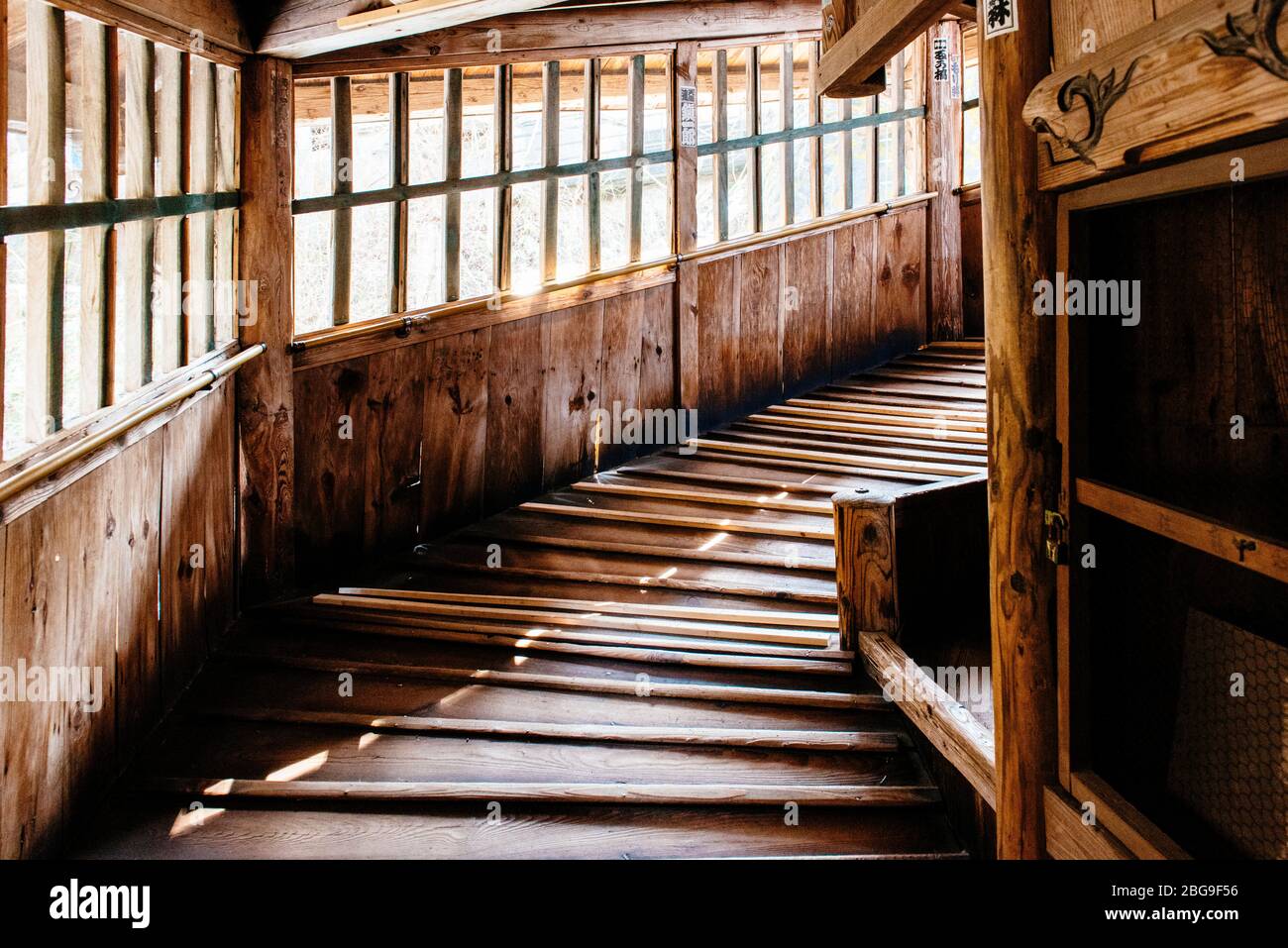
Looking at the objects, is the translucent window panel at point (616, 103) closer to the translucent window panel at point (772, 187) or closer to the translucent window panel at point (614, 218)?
the translucent window panel at point (614, 218)

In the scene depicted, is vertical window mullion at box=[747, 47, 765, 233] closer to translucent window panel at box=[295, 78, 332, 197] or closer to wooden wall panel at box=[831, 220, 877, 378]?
wooden wall panel at box=[831, 220, 877, 378]

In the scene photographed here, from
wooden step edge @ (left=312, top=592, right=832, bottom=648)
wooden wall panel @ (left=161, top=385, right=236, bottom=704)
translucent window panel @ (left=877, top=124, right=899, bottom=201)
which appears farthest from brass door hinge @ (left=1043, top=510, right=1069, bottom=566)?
translucent window panel @ (left=877, top=124, right=899, bottom=201)

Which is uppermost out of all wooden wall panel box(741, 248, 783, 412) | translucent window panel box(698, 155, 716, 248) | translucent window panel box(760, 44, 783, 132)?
translucent window panel box(760, 44, 783, 132)

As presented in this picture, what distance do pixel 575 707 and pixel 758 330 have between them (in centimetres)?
326

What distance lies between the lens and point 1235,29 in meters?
1.10

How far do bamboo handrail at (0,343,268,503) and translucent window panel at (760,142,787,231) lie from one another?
322cm

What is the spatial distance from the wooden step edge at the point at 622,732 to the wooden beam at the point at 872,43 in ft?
6.54

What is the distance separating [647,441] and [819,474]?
111 cm

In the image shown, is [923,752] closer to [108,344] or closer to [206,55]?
[108,344]

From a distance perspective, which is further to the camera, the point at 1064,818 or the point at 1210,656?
the point at 1064,818

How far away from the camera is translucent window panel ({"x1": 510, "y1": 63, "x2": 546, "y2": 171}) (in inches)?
179

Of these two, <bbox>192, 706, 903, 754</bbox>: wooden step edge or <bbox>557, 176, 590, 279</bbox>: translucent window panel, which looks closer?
<bbox>192, 706, 903, 754</bbox>: wooden step edge
